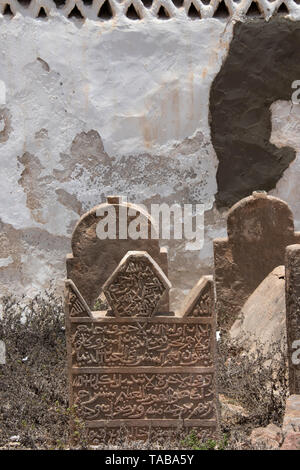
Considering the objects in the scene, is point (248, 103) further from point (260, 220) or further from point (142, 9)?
point (260, 220)

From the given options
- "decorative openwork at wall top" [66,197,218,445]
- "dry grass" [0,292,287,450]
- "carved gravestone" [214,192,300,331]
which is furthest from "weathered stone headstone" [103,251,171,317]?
"carved gravestone" [214,192,300,331]

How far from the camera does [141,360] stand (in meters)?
4.92

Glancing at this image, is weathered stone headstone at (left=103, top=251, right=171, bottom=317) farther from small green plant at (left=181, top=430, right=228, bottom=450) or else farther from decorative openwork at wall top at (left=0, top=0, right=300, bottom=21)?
decorative openwork at wall top at (left=0, top=0, right=300, bottom=21)

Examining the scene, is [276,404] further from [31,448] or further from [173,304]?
[173,304]

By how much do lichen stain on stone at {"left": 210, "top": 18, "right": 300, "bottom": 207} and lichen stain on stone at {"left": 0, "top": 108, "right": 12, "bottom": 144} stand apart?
1900 mm

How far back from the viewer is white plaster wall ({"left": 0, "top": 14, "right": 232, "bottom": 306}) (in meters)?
8.74

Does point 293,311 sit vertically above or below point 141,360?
above

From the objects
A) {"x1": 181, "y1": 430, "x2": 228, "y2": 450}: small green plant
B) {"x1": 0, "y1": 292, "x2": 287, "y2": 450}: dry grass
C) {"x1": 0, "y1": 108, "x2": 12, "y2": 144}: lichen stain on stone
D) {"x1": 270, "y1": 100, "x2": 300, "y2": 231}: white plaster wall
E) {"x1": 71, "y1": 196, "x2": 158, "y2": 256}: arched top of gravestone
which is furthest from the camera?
{"x1": 270, "y1": 100, "x2": 300, "y2": 231}: white plaster wall

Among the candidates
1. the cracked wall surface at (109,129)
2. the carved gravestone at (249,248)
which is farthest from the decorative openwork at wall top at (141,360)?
the cracked wall surface at (109,129)

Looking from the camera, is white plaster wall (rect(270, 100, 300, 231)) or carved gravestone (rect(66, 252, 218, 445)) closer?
carved gravestone (rect(66, 252, 218, 445))

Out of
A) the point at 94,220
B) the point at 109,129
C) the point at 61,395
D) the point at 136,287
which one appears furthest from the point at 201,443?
the point at 109,129

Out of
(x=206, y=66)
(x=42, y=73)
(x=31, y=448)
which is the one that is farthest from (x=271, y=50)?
(x=31, y=448)

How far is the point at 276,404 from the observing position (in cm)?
528
